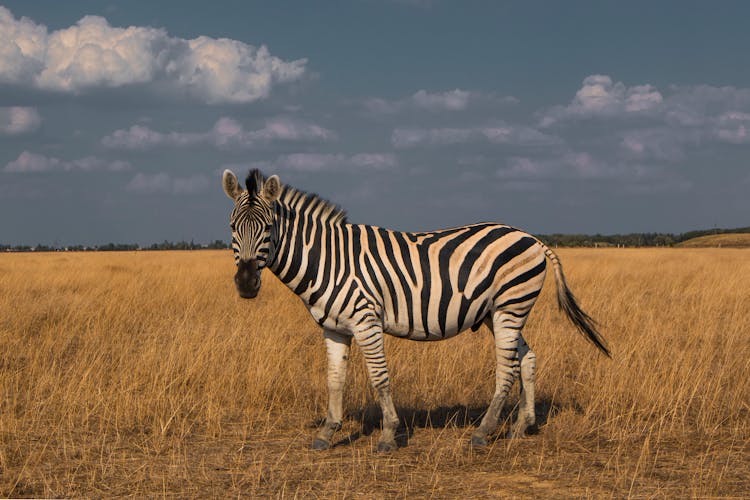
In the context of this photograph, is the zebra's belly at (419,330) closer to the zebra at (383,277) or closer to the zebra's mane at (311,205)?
the zebra at (383,277)

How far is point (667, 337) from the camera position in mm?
12367

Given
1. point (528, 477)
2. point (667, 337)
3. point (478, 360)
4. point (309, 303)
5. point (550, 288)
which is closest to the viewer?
point (528, 477)

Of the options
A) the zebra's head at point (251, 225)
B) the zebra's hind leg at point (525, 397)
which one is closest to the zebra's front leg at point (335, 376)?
the zebra's head at point (251, 225)

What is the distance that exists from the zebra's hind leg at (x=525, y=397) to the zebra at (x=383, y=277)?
0.4 inches

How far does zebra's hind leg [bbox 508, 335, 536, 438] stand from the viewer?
7.07 m

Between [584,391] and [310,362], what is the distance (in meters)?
4.16

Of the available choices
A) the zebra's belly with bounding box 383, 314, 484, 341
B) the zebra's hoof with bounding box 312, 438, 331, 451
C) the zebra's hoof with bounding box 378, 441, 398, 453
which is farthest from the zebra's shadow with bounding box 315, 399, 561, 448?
the zebra's belly with bounding box 383, 314, 484, 341

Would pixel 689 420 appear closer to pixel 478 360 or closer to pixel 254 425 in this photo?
pixel 478 360

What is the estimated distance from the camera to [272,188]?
6293mm

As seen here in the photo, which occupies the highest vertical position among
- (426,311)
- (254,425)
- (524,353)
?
(426,311)

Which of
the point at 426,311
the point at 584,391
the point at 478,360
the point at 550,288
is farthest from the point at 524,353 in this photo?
the point at 550,288

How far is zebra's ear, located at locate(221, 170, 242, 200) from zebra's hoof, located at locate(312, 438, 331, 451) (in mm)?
2474

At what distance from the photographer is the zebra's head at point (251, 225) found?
600 centimetres

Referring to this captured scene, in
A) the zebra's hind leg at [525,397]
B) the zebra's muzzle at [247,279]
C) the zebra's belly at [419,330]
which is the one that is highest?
the zebra's muzzle at [247,279]
